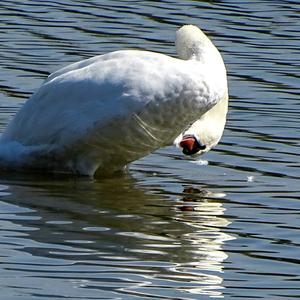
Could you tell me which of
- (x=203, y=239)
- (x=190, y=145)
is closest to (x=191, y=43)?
(x=190, y=145)

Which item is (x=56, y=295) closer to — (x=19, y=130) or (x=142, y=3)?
(x=19, y=130)

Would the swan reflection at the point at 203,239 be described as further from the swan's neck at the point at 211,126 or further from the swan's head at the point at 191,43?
the swan's head at the point at 191,43

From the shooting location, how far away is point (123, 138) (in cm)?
1234

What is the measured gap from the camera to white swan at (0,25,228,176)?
12102 millimetres

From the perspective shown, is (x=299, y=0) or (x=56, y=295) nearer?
(x=56, y=295)

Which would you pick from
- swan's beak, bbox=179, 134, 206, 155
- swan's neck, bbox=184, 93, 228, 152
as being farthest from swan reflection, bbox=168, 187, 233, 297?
swan's neck, bbox=184, 93, 228, 152

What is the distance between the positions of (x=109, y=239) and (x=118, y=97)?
2.15 m

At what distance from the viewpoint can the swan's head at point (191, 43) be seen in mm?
12867

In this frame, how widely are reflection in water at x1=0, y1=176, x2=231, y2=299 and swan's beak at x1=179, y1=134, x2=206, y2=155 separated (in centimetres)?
35

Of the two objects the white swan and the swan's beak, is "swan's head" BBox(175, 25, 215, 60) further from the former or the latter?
the swan's beak

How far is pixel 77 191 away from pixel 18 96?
3328mm

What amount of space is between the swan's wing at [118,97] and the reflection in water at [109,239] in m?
0.49

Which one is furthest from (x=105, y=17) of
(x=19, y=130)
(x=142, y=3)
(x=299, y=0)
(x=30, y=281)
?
(x=30, y=281)

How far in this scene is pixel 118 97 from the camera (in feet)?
40.1
